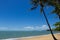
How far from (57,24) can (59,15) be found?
42.1 feet

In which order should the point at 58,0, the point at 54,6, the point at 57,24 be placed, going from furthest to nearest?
the point at 57,24
the point at 54,6
the point at 58,0

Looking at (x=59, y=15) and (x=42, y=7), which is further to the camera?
(x=59, y=15)

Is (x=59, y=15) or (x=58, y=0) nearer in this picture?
(x=58, y=0)

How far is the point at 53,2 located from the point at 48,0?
84cm

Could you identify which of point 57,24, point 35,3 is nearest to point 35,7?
point 35,3

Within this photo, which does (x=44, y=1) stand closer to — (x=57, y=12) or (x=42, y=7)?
(x=42, y=7)

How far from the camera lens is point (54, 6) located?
102 ft

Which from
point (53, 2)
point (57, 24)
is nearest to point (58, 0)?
point (53, 2)

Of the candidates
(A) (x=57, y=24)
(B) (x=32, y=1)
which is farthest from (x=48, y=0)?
(A) (x=57, y=24)

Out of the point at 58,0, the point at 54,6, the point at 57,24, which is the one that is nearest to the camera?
the point at 58,0

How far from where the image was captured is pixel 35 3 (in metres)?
30.0

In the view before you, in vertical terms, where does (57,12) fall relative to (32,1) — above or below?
below

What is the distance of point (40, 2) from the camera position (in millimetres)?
29234

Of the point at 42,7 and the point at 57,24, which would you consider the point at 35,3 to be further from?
the point at 57,24
